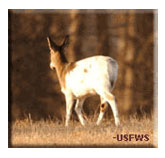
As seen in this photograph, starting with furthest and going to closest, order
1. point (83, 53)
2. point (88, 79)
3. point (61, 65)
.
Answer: point (83, 53) → point (61, 65) → point (88, 79)

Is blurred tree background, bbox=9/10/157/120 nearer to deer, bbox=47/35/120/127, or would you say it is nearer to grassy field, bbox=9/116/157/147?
deer, bbox=47/35/120/127

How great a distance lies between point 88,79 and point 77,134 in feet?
4.91

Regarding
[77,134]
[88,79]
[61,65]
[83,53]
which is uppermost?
[83,53]

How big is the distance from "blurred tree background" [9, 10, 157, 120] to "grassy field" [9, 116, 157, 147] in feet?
6.54

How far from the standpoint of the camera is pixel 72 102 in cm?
1272

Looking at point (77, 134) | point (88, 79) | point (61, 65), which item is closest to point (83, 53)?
point (61, 65)

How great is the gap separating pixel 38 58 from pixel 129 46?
100 inches

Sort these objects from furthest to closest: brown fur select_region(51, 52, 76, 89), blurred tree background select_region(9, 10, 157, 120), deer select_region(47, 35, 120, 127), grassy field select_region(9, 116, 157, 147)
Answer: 1. blurred tree background select_region(9, 10, 157, 120)
2. brown fur select_region(51, 52, 76, 89)
3. deer select_region(47, 35, 120, 127)
4. grassy field select_region(9, 116, 157, 147)

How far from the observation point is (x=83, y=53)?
15258mm

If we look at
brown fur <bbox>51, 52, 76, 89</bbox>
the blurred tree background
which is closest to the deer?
brown fur <bbox>51, 52, 76, 89</bbox>

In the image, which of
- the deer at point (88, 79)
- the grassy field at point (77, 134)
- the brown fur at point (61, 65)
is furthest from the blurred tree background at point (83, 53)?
the grassy field at point (77, 134)

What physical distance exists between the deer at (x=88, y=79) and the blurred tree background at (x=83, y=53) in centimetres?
162

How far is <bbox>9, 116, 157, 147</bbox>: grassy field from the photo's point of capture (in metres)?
11.0

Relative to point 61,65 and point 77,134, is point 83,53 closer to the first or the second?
point 61,65
